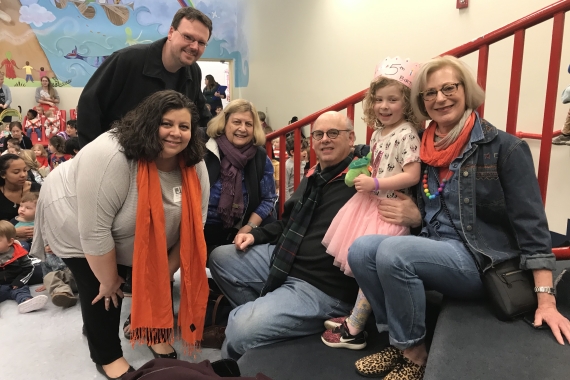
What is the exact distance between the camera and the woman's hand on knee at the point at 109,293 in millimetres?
1853

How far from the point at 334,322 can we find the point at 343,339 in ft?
0.38

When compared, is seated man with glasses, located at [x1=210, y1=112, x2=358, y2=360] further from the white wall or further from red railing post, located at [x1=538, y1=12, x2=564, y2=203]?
the white wall

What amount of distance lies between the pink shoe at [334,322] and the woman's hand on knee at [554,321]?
78cm

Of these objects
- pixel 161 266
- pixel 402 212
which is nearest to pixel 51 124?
pixel 161 266

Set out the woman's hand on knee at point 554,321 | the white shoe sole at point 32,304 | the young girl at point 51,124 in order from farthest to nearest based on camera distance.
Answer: the young girl at point 51,124 < the white shoe sole at point 32,304 < the woman's hand on knee at point 554,321

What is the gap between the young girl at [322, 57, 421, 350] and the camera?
1646 millimetres

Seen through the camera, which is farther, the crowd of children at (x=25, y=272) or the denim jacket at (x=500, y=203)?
the crowd of children at (x=25, y=272)

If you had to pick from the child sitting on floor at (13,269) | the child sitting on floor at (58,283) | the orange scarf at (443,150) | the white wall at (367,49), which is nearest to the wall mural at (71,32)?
the white wall at (367,49)

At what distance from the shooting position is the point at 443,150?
1.53m

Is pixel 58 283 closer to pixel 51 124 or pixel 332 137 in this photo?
pixel 332 137

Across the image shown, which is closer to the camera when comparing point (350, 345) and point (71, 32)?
point (350, 345)

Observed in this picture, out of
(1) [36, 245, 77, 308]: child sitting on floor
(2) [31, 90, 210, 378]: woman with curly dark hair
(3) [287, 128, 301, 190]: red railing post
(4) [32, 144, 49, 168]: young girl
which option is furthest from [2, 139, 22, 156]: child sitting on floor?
(3) [287, 128, 301, 190]: red railing post

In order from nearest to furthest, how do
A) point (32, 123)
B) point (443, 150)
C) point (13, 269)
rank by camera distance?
point (443, 150) < point (13, 269) < point (32, 123)

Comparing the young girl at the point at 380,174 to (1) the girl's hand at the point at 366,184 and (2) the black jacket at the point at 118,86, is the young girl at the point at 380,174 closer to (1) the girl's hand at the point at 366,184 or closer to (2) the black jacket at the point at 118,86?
(1) the girl's hand at the point at 366,184
